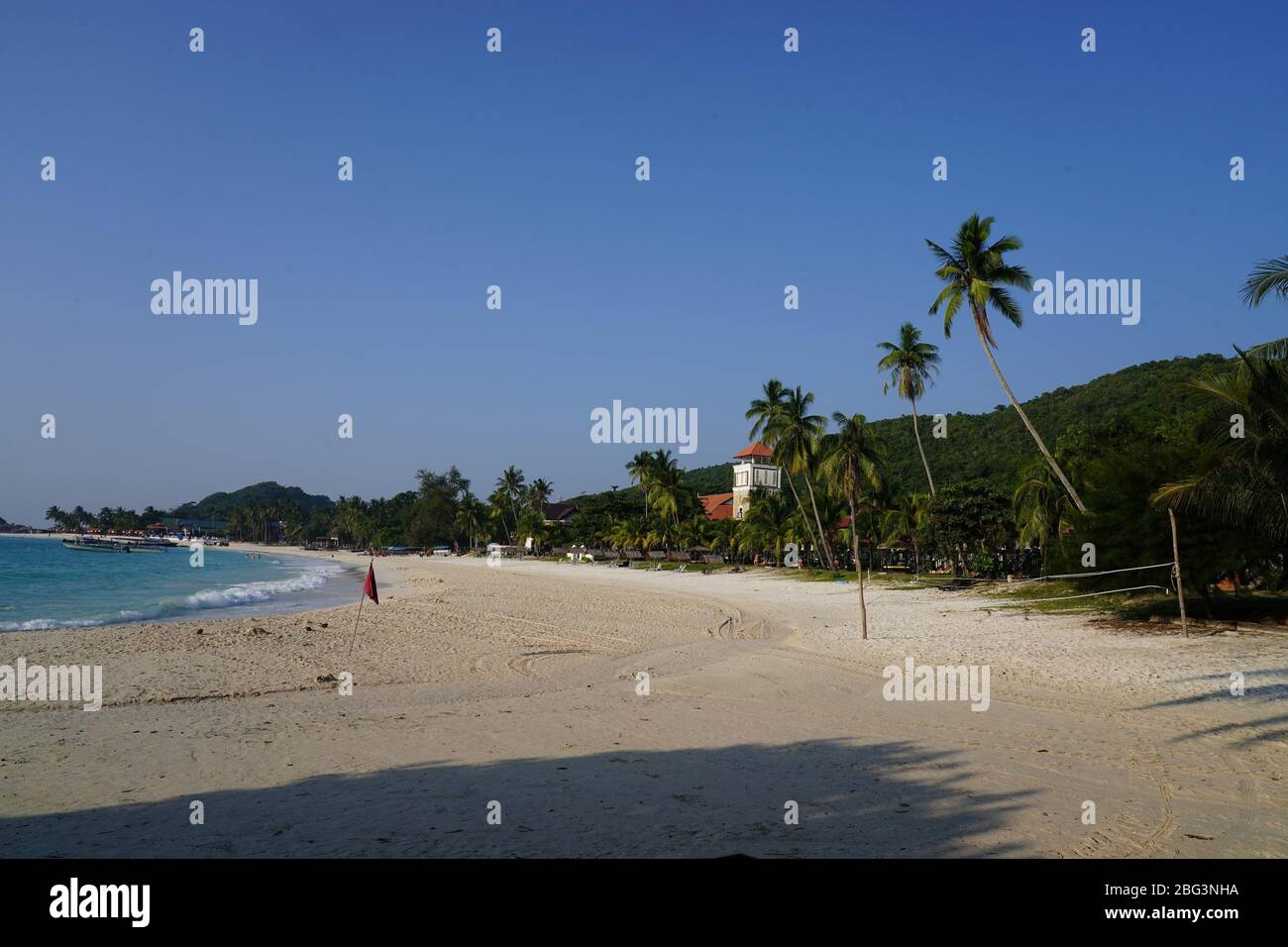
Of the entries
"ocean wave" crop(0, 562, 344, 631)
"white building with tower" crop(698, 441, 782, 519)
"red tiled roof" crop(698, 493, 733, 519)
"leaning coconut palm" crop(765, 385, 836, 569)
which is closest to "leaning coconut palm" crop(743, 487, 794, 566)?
"leaning coconut palm" crop(765, 385, 836, 569)

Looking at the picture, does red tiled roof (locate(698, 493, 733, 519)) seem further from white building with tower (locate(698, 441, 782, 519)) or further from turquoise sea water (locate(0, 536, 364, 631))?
turquoise sea water (locate(0, 536, 364, 631))

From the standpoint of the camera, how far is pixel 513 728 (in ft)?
31.3

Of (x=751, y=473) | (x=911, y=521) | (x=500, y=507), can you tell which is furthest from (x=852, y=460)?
(x=500, y=507)

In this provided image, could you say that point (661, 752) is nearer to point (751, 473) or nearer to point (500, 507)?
point (751, 473)

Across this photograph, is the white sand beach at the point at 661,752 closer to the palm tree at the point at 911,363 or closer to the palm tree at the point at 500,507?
the palm tree at the point at 911,363

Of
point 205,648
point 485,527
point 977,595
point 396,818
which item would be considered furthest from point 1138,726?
point 485,527

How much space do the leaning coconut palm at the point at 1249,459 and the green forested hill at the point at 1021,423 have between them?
123 ft

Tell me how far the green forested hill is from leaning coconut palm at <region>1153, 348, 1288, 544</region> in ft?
123

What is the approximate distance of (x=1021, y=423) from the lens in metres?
73.1

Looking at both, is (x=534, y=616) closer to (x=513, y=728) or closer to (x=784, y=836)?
(x=513, y=728)

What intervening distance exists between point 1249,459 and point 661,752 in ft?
45.4

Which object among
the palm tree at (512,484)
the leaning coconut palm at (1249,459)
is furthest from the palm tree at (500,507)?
the leaning coconut palm at (1249,459)

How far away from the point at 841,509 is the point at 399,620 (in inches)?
1477
